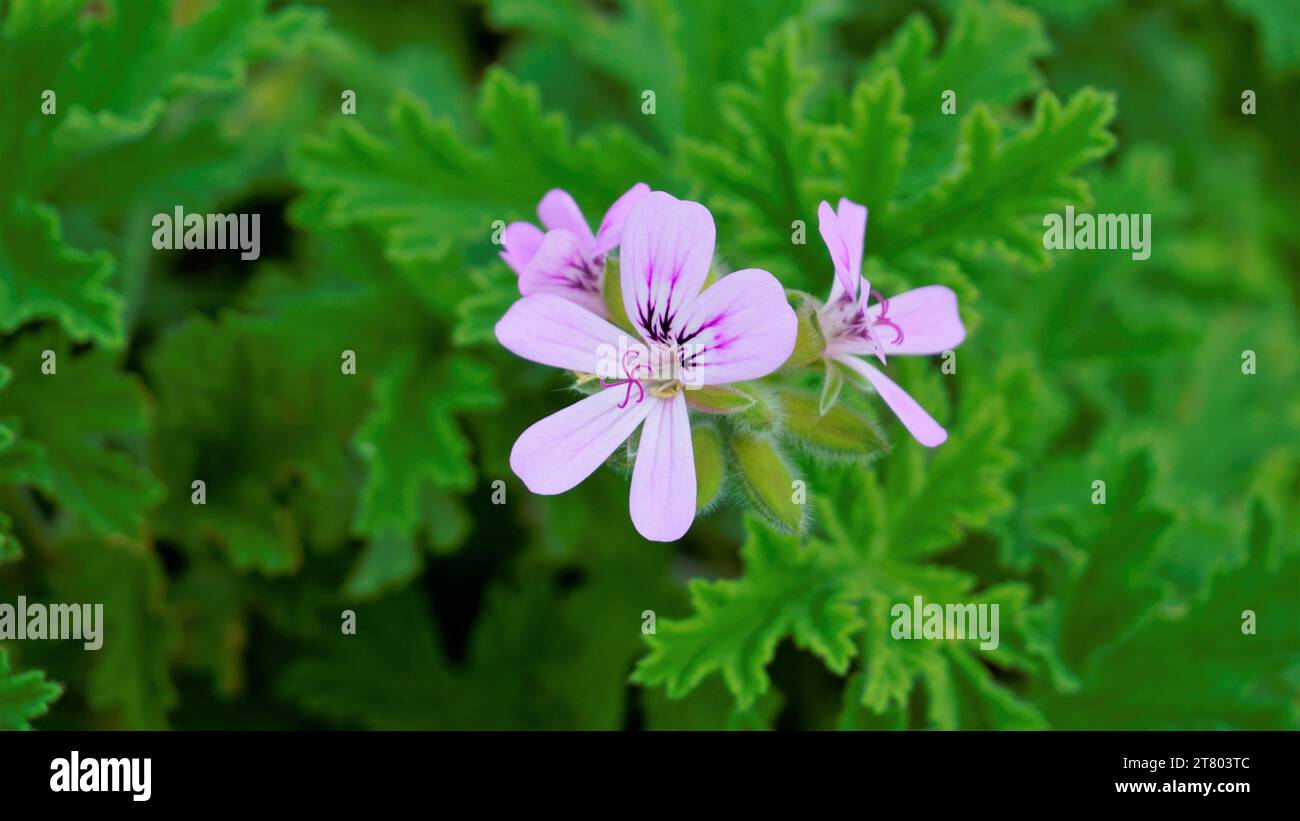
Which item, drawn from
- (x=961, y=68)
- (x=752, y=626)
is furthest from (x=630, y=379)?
(x=961, y=68)

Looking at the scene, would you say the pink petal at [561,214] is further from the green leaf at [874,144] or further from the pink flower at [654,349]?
the green leaf at [874,144]

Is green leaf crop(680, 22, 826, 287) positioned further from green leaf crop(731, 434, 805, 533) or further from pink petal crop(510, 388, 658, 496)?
pink petal crop(510, 388, 658, 496)

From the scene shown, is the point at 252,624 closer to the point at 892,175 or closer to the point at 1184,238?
the point at 892,175

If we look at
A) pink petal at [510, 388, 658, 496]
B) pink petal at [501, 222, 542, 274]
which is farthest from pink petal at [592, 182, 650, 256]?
pink petal at [510, 388, 658, 496]

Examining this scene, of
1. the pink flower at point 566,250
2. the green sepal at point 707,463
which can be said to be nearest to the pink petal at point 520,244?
the pink flower at point 566,250

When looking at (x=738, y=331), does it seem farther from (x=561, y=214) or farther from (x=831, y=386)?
(x=561, y=214)

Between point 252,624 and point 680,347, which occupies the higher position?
point 680,347
